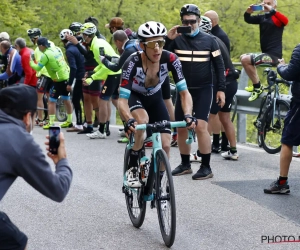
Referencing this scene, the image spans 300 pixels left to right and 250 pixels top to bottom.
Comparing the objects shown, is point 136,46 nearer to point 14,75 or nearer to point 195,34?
point 195,34

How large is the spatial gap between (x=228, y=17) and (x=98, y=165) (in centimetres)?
2789

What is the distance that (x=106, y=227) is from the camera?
761 cm

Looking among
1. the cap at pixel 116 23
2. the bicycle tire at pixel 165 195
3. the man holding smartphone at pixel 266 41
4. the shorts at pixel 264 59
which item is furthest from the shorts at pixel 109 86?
the bicycle tire at pixel 165 195

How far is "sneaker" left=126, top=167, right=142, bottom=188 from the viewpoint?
24.7ft

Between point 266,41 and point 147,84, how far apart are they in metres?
5.37

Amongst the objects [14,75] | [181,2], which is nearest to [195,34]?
[14,75]

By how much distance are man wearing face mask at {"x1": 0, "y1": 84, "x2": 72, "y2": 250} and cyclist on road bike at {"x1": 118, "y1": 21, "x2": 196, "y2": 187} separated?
9.32 ft

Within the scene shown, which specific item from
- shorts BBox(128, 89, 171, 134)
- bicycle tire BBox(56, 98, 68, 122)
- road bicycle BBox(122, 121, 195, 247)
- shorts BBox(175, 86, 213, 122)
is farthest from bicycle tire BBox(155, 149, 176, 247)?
bicycle tire BBox(56, 98, 68, 122)

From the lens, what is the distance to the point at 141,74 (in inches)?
312

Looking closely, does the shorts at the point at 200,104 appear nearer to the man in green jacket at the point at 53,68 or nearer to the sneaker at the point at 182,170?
the sneaker at the point at 182,170

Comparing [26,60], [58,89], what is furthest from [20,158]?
[26,60]

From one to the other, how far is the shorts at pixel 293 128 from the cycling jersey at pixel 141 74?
147 centimetres

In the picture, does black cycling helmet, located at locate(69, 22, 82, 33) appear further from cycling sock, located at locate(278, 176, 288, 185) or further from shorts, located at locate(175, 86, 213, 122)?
cycling sock, located at locate(278, 176, 288, 185)

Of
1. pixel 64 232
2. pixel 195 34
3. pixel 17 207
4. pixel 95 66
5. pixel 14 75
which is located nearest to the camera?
pixel 64 232
